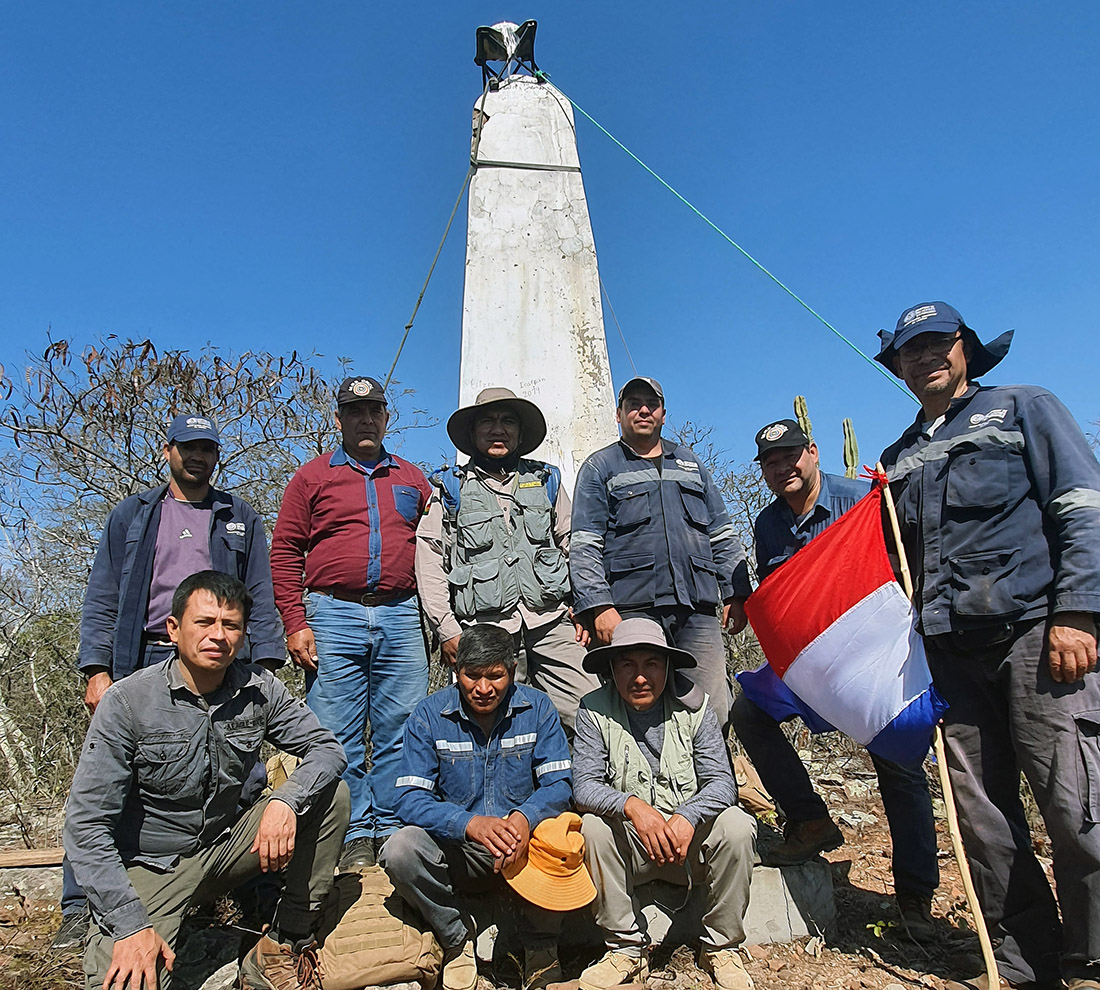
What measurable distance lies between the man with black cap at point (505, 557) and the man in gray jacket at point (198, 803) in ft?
2.79

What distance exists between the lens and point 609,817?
2.89 meters

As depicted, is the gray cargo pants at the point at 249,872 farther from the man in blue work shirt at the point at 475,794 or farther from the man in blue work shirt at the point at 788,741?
the man in blue work shirt at the point at 788,741

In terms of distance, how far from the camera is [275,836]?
2686mm

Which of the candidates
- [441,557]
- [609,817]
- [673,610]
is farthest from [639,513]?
[609,817]

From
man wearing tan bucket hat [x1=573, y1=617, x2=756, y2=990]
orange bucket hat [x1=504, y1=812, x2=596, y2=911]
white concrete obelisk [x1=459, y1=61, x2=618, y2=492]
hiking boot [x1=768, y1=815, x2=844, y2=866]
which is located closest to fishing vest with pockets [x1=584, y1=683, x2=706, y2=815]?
man wearing tan bucket hat [x1=573, y1=617, x2=756, y2=990]

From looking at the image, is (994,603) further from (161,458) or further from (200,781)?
(161,458)

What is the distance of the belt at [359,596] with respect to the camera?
3.60 meters

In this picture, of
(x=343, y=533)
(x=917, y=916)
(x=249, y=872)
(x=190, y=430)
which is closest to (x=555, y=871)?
(x=249, y=872)

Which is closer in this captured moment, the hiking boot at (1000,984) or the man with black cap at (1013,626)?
the man with black cap at (1013,626)

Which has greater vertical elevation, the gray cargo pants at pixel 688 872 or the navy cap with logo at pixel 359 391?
the navy cap with logo at pixel 359 391

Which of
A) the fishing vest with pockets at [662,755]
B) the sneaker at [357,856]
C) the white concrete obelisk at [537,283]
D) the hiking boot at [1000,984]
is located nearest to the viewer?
the hiking boot at [1000,984]

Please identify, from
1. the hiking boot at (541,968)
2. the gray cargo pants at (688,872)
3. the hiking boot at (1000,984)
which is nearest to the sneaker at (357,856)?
the hiking boot at (541,968)

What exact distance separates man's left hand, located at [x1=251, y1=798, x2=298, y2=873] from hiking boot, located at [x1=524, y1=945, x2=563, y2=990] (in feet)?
3.10

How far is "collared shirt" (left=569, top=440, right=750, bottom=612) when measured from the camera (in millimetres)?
3406
